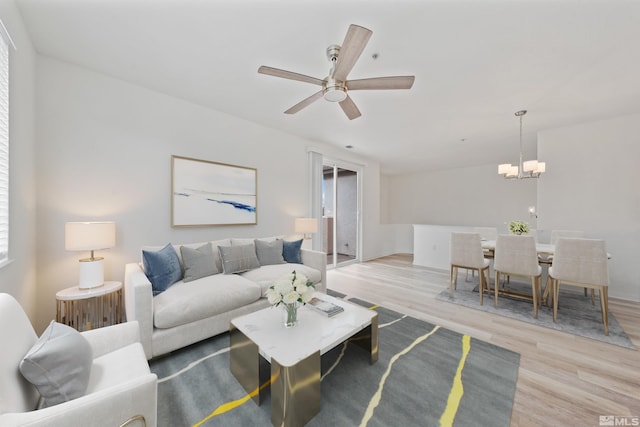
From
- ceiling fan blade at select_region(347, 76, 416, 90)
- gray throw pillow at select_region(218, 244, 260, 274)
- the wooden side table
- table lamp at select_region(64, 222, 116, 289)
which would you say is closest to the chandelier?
ceiling fan blade at select_region(347, 76, 416, 90)

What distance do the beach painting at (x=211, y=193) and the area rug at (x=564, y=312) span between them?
3190 millimetres

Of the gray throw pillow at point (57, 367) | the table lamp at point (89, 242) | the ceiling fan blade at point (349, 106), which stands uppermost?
the ceiling fan blade at point (349, 106)

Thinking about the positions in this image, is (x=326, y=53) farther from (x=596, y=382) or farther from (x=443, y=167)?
(x=443, y=167)

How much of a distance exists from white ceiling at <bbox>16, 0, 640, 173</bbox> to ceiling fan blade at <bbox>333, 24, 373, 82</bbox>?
15.3 inches

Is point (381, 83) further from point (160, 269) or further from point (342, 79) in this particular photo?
point (160, 269)

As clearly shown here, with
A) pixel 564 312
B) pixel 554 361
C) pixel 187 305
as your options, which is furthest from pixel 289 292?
pixel 564 312

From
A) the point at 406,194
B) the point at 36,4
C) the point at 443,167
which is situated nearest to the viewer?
the point at 36,4

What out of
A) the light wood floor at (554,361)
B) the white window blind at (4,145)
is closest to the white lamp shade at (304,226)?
the light wood floor at (554,361)

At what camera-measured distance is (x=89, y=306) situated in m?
2.15

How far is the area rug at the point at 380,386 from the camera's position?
1382 mm

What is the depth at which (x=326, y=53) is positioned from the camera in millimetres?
2049

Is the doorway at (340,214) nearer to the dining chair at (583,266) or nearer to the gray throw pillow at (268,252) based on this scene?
the gray throw pillow at (268,252)

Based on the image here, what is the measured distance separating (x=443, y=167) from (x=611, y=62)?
4.76 metres

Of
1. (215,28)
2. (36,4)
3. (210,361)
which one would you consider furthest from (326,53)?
(210,361)
